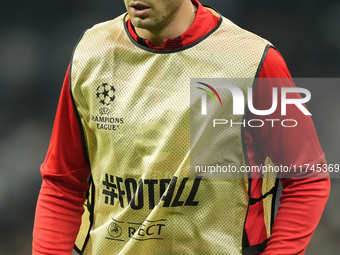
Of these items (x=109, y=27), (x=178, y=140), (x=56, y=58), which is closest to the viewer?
(x=178, y=140)

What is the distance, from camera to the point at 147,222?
0.99 metres

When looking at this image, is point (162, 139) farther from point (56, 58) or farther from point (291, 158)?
point (56, 58)

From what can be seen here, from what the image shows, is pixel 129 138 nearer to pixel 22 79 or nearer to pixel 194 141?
pixel 194 141

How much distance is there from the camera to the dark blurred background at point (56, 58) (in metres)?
2.41

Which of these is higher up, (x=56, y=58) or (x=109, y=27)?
(x=109, y=27)

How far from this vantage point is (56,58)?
245cm

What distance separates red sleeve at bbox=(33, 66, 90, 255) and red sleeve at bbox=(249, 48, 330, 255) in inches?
16.7

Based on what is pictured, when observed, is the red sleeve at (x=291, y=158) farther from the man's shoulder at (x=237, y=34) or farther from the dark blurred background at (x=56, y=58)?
the dark blurred background at (x=56, y=58)

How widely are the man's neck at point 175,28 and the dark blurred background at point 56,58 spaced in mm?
1436

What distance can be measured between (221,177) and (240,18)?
161 cm

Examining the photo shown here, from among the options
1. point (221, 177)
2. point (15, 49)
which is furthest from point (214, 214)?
point (15, 49)

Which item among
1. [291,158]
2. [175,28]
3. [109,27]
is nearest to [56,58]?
[109,27]

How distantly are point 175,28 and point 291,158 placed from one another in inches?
15.0

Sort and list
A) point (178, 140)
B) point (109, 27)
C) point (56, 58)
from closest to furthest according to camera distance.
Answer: point (178, 140)
point (109, 27)
point (56, 58)
